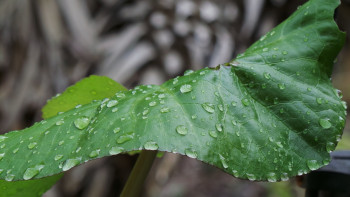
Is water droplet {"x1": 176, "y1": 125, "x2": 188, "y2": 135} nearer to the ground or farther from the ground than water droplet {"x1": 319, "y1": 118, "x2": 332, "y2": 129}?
farther from the ground

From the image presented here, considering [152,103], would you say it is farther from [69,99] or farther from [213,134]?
[69,99]

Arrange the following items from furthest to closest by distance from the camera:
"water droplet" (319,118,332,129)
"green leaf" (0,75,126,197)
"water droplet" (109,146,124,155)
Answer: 1. "green leaf" (0,75,126,197)
2. "water droplet" (319,118,332,129)
3. "water droplet" (109,146,124,155)

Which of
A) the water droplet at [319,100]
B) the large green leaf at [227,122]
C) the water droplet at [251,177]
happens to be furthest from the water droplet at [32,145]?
the water droplet at [319,100]

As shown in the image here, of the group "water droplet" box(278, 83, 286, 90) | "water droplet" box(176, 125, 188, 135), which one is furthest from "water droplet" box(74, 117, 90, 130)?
"water droplet" box(278, 83, 286, 90)

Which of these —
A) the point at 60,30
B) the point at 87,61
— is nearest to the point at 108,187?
the point at 87,61

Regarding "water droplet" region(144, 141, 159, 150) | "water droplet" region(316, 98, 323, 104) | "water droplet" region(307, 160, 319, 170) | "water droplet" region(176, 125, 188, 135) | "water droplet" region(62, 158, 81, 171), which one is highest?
"water droplet" region(144, 141, 159, 150)

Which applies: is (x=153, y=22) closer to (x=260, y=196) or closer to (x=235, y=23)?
(x=235, y=23)

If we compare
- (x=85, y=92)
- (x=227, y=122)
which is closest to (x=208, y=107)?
(x=227, y=122)

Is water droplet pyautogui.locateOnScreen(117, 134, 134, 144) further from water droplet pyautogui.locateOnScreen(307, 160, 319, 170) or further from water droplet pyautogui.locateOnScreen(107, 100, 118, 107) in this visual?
water droplet pyautogui.locateOnScreen(307, 160, 319, 170)
